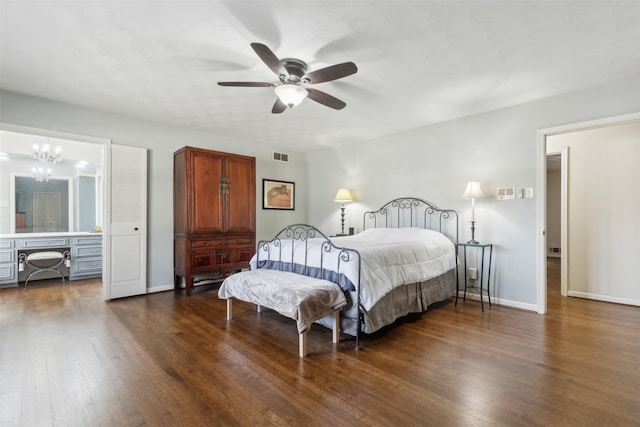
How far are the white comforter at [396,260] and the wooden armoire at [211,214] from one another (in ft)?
4.04

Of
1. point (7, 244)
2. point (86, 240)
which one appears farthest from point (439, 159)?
point (7, 244)

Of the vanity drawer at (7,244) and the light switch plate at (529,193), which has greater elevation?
the light switch plate at (529,193)

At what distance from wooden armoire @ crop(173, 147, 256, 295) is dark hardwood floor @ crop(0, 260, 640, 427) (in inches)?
45.8

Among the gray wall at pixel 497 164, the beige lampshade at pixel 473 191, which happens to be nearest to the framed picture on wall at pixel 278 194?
the gray wall at pixel 497 164

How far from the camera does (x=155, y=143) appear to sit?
453 cm

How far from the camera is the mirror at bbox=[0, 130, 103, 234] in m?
5.32

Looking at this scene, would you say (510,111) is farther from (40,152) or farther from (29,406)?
(40,152)

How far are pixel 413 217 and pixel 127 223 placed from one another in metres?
4.21

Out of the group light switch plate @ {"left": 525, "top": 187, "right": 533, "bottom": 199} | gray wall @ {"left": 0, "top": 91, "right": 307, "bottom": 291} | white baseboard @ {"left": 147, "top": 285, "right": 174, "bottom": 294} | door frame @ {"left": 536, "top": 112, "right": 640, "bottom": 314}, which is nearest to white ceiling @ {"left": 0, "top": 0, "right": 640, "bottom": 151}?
gray wall @ {"left": 0, "top": 91, "right": 307, "bottom": 291}

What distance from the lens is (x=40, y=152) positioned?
525 centimetres

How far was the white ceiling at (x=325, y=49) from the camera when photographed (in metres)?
2.07

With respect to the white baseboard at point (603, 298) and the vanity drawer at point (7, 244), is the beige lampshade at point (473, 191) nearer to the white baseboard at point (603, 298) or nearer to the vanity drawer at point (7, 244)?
the white baseboard at point (603, 298)

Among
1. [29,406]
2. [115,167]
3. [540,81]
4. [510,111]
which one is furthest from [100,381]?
[510,111]

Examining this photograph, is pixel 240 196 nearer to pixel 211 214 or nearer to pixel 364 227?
pixel 211 214
